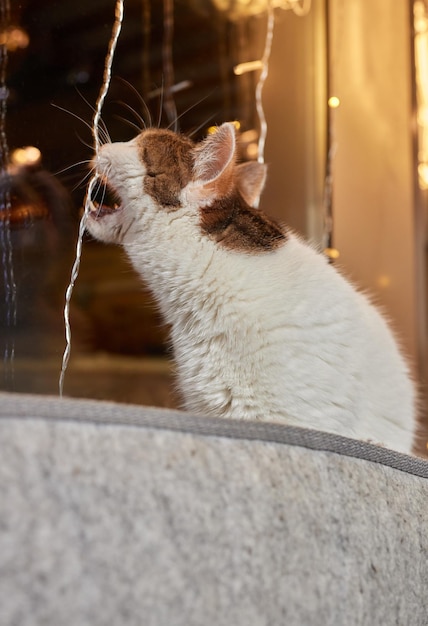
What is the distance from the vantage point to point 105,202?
1032mm

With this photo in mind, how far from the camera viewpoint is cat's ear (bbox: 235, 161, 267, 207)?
1.15 metres

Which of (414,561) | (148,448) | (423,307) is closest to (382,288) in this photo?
(423,307)

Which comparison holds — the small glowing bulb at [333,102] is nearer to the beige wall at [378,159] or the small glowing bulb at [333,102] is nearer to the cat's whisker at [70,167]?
the beige wall at [378,159]

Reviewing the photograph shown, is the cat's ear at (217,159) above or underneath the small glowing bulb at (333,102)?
underneath

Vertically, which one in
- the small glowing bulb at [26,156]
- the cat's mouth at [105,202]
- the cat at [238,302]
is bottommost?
the cat at [238,302]

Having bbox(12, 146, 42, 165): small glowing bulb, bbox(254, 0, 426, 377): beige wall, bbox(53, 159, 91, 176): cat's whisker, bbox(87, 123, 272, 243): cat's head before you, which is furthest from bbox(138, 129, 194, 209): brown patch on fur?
bbox(254, 0, 426, 377): beige wall

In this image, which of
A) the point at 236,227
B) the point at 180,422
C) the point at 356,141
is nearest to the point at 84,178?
the point at 236,227

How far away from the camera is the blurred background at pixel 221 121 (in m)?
1.10

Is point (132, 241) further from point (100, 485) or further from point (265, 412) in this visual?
point (100, 485)

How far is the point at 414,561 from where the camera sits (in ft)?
2.04

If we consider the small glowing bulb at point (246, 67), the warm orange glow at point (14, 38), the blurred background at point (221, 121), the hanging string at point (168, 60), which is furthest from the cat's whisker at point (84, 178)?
the small glowing bulb at point (246, 67)

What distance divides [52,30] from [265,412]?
0.87m

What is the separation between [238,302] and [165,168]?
0.81ft

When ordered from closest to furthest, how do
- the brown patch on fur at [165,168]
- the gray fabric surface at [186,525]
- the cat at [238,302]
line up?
the gray fabric surface at [186,525] → the cat at [238,302] → the brown patch on fur at [165,168]
